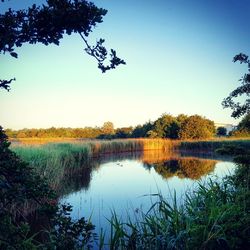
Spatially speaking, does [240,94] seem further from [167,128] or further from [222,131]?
[222,131]

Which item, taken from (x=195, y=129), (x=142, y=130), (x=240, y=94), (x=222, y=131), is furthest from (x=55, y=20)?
(x=222, y=131)

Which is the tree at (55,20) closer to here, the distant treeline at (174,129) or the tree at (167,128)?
the distant treeline at (174,129)

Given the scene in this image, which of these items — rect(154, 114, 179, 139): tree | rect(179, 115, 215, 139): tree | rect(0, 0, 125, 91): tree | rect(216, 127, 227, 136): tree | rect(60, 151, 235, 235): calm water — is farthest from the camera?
rect(216, 127, 227, 136): tree

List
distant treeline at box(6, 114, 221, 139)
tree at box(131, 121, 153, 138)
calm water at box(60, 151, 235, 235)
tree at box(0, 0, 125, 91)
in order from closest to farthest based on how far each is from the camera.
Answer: tree at box(0, 0, 125, 91), calm water at box(60, 151, 235, 235), distant treeline at box(6, 114, 221, 139), tree at box(131, 121, 153, 138)

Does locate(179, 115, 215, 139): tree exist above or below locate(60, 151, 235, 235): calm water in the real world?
above

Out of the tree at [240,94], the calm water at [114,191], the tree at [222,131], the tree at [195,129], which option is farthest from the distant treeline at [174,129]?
the tree at [240,94]

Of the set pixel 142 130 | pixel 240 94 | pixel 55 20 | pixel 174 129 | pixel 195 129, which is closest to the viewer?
pixel 55 20

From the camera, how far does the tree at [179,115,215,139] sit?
177 feet

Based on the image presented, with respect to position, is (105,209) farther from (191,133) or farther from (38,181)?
(191,133)

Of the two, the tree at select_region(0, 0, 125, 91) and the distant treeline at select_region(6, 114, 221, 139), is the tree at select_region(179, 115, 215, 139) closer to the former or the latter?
the distant treeline at select_region(6, 114, 221, 139)

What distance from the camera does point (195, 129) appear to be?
→ 178 feet

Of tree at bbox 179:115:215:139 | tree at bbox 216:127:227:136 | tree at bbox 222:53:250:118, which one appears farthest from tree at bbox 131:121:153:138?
tree at bbox 222:53:250:118

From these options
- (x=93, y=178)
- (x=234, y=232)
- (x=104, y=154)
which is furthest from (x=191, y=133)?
(x=234, y=232)

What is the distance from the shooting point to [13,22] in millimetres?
2096
